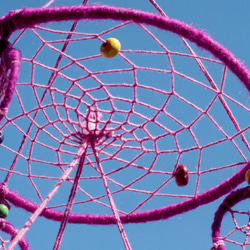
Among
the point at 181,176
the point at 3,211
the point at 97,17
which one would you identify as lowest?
the point at 3,211

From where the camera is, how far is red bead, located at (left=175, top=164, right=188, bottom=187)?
611cm

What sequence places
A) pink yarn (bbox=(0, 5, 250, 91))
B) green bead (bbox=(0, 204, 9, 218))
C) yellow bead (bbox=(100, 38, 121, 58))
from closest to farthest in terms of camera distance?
pink yarn (bbox=(0, 5, 250, 91)) < yellow bead (bbox=(100, 38, 121, 58)) < green bead (bbox=(0, 204, 9, 218))

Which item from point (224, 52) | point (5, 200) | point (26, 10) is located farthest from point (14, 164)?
point (224, 52)

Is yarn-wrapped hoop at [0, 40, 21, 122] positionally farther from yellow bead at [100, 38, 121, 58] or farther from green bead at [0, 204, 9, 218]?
green bead at [0, 204, 9, 218]

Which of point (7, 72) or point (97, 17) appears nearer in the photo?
point (7, 72)

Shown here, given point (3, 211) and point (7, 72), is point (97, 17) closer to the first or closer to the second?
point (7, 72)

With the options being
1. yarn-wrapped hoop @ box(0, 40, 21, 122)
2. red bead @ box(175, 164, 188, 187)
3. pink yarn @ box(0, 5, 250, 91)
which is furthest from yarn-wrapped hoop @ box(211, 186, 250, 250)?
yarn-wrapped hoop @ box(0, 40, 21, 122)

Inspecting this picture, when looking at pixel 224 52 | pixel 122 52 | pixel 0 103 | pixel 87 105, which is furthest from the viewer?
pixel 87 105

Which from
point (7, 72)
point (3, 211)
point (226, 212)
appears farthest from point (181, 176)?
point (7, 72)

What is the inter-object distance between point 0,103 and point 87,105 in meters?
2.40

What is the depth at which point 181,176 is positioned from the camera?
20.1ft

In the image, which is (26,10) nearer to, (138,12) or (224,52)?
(138,12)

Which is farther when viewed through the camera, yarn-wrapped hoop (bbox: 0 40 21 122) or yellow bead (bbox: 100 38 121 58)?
yellow bead (bbox: 100 38 121 58)

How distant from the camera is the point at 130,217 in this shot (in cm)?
686
